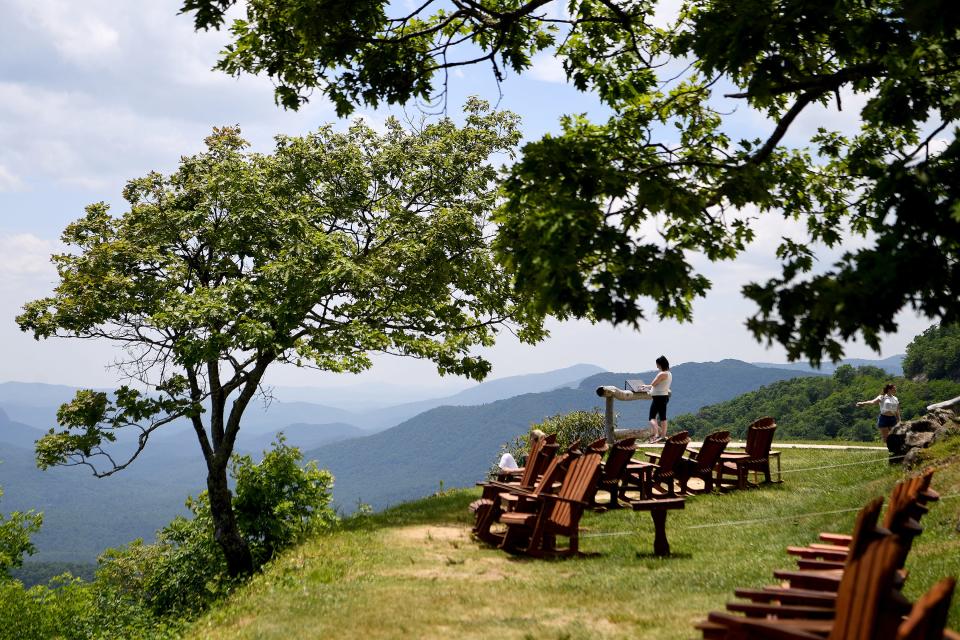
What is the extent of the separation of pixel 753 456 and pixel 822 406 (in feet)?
155

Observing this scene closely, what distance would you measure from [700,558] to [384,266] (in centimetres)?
1087

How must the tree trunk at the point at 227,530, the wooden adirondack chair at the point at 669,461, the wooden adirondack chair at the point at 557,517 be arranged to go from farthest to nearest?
the tree trunk at the point at 227,530 < the wooden adirondack chair at the point at 669,461 < the wooden adirondack chair at the point at 557,517

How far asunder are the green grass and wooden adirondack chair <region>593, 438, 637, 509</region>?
0.48 metres

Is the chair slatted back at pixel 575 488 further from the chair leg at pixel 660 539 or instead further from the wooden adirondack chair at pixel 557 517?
the chair leg at pixel 660 539

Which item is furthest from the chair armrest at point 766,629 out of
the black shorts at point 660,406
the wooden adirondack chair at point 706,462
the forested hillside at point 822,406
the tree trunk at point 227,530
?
the forested hillside at point 822,406

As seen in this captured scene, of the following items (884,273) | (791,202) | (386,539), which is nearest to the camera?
(884,273)

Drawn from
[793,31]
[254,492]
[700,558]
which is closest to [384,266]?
[254,492]

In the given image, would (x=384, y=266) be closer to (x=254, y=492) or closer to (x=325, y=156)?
(x=325, y=156)

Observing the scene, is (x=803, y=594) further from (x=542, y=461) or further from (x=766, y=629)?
(x=542, y=461)

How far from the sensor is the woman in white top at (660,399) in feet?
58.9

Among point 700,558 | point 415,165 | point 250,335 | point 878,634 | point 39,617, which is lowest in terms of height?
point 39,617

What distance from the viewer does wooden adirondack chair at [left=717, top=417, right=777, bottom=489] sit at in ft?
49.5

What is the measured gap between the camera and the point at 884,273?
4.34 m

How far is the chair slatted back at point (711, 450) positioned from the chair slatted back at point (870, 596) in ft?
37.0
